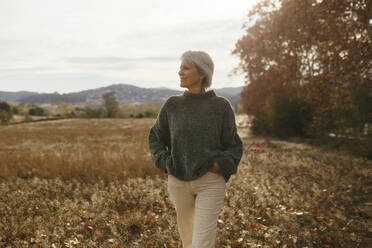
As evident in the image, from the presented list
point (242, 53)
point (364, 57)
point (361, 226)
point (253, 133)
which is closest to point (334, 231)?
point (361, 226)

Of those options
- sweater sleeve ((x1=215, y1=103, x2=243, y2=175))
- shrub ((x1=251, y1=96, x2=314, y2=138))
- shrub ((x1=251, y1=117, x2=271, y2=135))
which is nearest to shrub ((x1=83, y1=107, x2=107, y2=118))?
shrub ((x1=251, y1=117, x2=271, y2=135))

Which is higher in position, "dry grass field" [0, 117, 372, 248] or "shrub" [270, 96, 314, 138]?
"shrub" [270, 96, 314, 138]

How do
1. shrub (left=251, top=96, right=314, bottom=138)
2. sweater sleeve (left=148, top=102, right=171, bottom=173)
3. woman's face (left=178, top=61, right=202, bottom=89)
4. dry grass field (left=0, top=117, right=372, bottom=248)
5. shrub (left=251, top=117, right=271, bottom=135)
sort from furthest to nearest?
shrub (left=251, top=117, right=271, bottom=135) → shrub (left=251, top=96, right=314, bottom=138) → dry grass field (left=0, top=117, right=372, bottom=248) → sweater sleeve (left=148, top=102, right=171, bottom=173) → woman's face (left=178, top=61, right=202, bottom=89)

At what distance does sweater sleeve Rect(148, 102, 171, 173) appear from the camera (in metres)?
2.79

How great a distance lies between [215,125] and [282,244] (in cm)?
269

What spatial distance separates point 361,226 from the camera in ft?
16.3

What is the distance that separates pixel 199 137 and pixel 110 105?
79.4 meters

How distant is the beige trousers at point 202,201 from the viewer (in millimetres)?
2561

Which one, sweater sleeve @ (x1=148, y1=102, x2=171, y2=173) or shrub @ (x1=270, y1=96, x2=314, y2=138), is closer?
sweater sleeve @ (x1=148, y1=102, x2=171, y2=173)

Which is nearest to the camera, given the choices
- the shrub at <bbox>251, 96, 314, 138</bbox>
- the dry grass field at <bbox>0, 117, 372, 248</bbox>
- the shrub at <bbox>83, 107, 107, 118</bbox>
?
the dry grass field at <bbox>0, 117, 372, 248</bbox>

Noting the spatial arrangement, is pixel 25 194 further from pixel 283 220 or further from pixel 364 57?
pixel 364 57

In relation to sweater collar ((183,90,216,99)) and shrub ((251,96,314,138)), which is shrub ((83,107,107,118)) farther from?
sweater collar ((183,90,216,99))

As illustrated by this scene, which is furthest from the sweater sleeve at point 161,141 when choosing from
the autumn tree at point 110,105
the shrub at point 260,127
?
the autumn tree at point 110,105

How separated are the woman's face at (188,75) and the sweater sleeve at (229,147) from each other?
0.39 m
